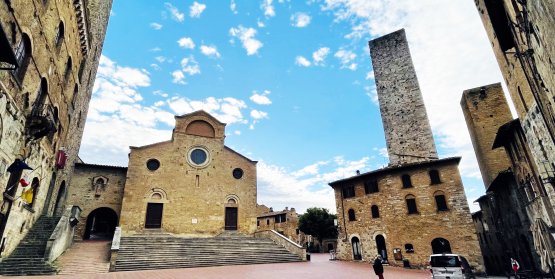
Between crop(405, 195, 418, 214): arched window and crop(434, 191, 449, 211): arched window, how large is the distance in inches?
57.3

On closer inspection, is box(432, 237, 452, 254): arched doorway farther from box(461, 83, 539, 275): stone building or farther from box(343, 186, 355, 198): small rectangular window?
box(343, 186, 355, 198): small rectangular window

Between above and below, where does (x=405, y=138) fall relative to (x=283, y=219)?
above

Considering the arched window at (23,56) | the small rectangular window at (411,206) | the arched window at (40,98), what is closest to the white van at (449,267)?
the small rectangular window at (411,206)

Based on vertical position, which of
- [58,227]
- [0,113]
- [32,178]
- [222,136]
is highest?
[222,136]

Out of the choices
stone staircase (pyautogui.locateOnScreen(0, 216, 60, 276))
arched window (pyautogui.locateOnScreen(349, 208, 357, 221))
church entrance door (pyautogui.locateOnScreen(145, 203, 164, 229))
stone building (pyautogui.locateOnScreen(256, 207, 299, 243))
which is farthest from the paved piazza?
stone building (pyautogui.locateOnScreen(256, 207, 299, 243))

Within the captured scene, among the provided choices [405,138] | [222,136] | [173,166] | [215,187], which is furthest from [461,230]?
[173,166]

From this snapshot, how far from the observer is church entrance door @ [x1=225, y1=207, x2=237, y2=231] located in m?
24.3

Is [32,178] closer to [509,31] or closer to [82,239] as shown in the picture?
[82,239]

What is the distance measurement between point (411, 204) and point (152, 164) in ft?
70.3

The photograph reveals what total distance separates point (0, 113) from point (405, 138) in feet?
87.0

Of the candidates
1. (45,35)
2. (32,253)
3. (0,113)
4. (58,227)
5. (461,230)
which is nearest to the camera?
(0,113)

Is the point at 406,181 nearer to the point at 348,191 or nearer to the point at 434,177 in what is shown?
the point at 434,177

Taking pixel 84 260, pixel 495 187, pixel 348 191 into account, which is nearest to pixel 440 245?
pixel 495 187

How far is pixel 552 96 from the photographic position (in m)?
6.24
